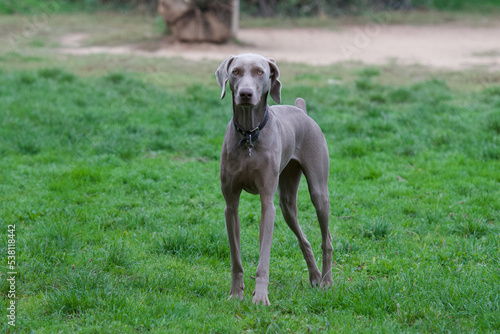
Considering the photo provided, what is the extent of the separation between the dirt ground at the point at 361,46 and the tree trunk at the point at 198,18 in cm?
28

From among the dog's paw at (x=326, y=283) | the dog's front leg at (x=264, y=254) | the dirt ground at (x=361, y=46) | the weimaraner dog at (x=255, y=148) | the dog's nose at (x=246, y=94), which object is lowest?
the dirt ground at (x=361, y=46)

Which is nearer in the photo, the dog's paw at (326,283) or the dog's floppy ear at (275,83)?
the dog's floppy ear at (275,83)

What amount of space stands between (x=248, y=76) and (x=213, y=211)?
87.5 inches

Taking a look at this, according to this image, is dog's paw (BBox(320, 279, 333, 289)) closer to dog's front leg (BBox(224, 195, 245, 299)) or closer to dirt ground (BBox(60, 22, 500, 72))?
dog's front leg (BBox(224, 195, 245, 299))

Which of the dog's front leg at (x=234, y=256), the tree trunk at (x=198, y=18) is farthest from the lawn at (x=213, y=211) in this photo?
the tree trunk at (x=198, y=18)

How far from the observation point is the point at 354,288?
12.5ft

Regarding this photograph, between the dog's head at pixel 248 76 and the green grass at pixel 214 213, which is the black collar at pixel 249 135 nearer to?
the dog's head at pixel 248 76

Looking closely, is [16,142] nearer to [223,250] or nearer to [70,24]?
[223,250]

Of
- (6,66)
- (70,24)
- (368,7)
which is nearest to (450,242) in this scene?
(6,66)

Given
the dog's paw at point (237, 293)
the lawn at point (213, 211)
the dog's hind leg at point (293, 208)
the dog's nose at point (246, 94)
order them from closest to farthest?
the dog's nose at point (246, 94) < the lawn at point (213, 211) < the dog's paw at point (237, 293) < the dog's hind leg at point (293, 208)

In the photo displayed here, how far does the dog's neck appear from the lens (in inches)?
143

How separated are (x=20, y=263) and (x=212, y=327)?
1.64 meters

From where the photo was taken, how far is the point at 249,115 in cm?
364

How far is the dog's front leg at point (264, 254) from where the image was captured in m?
3.59
